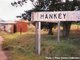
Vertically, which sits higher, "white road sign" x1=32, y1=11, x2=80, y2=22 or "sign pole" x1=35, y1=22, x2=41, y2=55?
"white road sign" x1=32, y1=11, x2=80, y2=22

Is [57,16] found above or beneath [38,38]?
above

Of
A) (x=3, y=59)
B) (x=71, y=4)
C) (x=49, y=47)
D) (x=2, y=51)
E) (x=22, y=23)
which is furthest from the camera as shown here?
(x=22, y=23)

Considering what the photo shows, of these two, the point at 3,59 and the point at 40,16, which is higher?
the point at 40,16

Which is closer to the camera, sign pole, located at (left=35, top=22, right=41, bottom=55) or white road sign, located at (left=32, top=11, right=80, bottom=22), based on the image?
white road sign, located at (left=32, top=11, right=80, bottom=22)

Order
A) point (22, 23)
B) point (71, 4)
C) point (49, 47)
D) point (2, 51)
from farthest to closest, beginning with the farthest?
point (22, 23) → point (71, 4) → point (2, 51) → point (49, 47)

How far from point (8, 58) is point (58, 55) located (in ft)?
5.84

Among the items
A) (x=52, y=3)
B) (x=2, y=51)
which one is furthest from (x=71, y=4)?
(x=2, y=51)

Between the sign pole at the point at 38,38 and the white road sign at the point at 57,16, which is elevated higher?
the white road sign at the point at 57,16

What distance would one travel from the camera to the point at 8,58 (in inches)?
571

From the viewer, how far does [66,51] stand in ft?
48.8

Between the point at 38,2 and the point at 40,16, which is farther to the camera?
the point at 38,2

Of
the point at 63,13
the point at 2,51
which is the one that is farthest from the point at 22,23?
the point at 63,13

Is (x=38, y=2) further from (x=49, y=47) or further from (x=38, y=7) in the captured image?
(x=49, y=47)

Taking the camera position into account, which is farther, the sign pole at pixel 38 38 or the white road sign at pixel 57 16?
the sign pole at pixel 38 38
